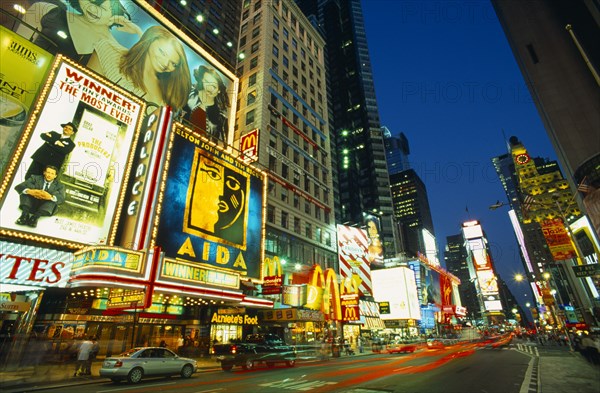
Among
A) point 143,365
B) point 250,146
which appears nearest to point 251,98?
point 250,146

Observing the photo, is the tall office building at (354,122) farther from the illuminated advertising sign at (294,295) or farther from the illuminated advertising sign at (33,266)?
the illuminated advertising sign at (33,266)

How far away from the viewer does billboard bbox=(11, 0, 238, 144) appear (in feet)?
86.6

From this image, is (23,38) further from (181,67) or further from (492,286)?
(492,286)

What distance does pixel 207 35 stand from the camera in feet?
228

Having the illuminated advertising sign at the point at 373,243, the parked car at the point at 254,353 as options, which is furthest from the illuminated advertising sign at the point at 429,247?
the parked car at the point at 254,353

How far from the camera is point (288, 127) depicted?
46062mm

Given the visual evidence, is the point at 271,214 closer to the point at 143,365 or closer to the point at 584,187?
the point at 143,365

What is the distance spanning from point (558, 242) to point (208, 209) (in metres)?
28.0

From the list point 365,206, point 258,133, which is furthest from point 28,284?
point 365,206

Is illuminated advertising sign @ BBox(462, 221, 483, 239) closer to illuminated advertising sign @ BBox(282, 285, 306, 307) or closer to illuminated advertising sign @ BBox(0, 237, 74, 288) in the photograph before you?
illuminated advertising sign @ BBox(282, 285, 306, 307)

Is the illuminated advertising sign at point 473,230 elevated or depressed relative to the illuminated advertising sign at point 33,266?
elevated

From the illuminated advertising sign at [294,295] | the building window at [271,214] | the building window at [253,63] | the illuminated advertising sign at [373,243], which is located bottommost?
the illuminated advertising sign at [294,295]

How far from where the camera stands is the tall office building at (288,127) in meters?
39.7

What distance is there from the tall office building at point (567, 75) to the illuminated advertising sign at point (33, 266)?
124 ft
